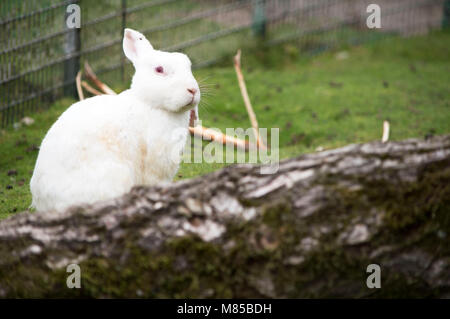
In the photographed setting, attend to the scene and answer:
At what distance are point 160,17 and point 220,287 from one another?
6.95 m

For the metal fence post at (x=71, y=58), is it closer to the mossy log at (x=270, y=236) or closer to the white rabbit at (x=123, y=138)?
the white rabbit at (x=123, y=138)

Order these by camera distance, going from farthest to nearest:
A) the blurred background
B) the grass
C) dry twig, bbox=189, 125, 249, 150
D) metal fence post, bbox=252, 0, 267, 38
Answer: metal fence post, bbox=252, 0, 267, 38 → the blurred background → dry twig, bbox=189, 125, 249, 150 → the grass

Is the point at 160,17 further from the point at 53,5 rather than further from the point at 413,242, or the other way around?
the point at 413,242

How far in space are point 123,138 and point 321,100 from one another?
5098 mm

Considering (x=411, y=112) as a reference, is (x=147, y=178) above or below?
below

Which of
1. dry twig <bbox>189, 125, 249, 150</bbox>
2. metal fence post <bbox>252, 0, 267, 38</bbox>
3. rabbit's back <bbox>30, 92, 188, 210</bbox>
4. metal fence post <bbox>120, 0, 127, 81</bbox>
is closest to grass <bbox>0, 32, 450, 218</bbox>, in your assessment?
metal fence post <bbox>120, 0, 127, 81</bbox>

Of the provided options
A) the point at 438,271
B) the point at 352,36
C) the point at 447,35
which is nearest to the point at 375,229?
the point at 438,271

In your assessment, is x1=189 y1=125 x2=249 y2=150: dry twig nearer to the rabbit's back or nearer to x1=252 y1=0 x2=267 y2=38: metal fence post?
the rabbit's back

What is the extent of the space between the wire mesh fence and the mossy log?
4764 millimetres

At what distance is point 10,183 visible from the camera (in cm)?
628

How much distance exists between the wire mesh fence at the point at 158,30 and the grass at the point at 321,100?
289 millimetres

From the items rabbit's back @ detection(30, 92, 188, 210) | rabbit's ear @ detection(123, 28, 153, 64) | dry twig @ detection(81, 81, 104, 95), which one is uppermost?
dry twig @ detection(81, 81, 104, 95)

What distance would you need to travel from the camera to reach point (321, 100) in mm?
9055

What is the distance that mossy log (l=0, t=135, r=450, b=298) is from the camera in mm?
3338
